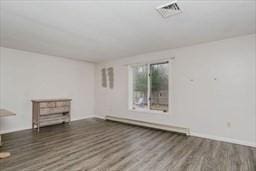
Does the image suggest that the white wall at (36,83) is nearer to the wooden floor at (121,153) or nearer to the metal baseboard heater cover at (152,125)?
the wooden floor at (121,153)

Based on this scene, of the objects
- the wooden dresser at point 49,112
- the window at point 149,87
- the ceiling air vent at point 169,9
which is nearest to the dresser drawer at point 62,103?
the wooden dresser at point 49,112

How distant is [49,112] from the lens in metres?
4.59

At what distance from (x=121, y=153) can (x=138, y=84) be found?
295cm

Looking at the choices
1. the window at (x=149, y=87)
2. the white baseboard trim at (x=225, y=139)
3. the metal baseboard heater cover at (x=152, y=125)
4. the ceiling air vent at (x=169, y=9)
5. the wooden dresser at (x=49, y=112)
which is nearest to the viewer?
the ceiling air vent at (x=169, y=9)

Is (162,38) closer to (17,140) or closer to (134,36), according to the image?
(134,36)

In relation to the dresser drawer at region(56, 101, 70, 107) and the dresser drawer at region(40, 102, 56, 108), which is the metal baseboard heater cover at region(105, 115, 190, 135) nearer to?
the dresser drawer at region(56, 101, 70, 107)

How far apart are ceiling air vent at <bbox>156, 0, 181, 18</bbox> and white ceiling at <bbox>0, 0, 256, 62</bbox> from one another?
0.08m

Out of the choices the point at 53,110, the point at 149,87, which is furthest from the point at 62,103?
the point at 149,87

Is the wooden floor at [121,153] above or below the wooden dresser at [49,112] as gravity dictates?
below

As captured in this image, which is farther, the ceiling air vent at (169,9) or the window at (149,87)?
the window at (149,87)

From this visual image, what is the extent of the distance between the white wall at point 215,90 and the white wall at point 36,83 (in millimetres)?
3058

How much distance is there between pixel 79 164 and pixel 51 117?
308 cm

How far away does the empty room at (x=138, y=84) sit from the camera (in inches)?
91.9

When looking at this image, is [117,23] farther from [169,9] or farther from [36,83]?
[36,83]
